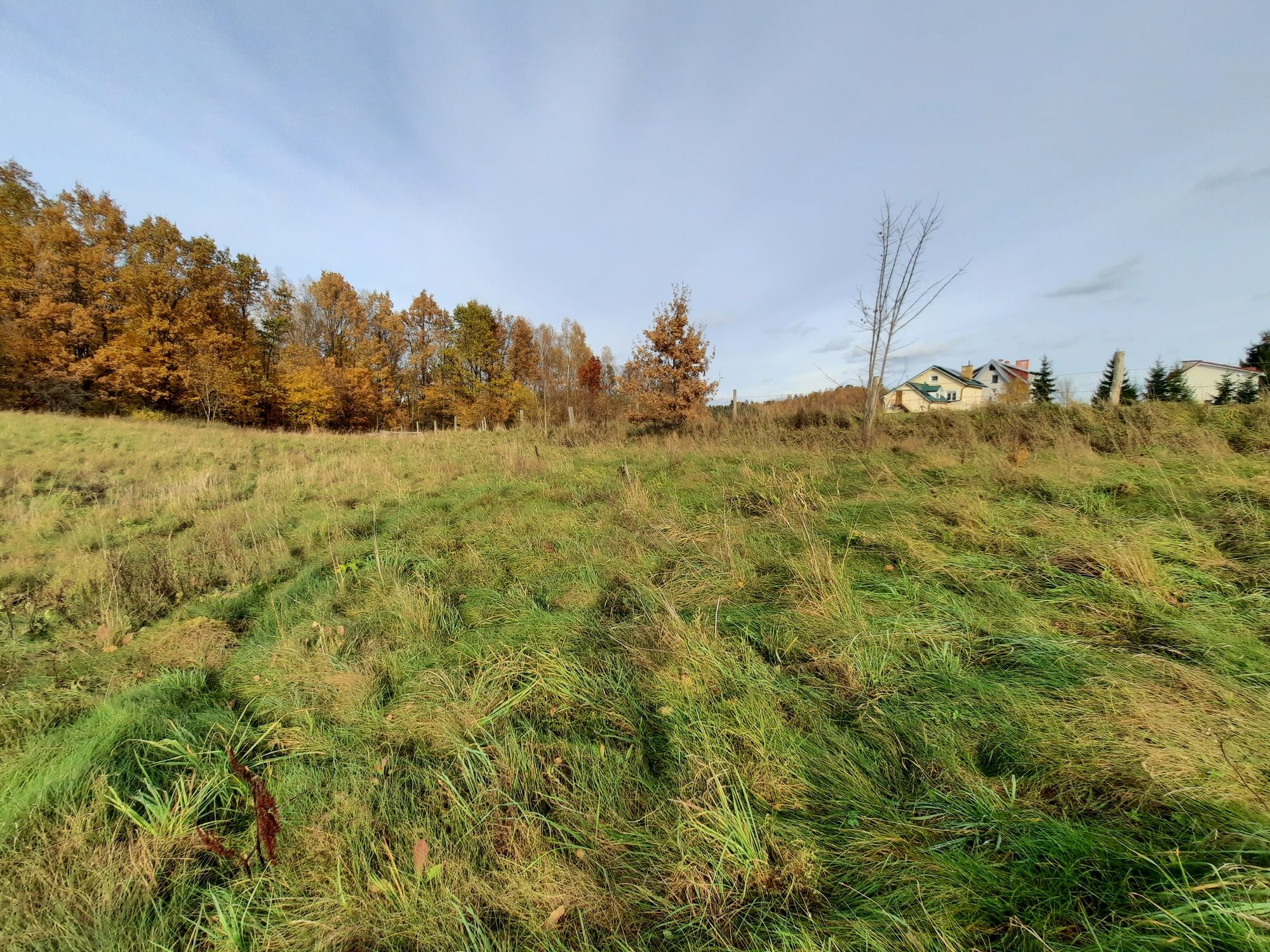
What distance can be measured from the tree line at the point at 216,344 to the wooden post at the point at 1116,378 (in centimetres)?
892

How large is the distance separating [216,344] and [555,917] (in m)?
31.1

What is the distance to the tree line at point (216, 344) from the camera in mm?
19609

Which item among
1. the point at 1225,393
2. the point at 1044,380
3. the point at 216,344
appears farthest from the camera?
the point at 1044,380

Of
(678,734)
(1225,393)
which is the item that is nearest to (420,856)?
(678,734)

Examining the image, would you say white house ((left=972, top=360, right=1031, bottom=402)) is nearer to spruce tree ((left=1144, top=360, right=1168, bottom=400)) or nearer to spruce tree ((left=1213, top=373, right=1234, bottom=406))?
spruce tree ((left=1144, top=360, right=1168, bottom=400))

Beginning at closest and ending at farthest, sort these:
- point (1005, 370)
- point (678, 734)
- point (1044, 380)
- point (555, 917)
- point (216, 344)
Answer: point (555, 917)
point (678, 734)
point (216, 344)
point (1044, 380)
point (1005, 370)

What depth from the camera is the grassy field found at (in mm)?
1358

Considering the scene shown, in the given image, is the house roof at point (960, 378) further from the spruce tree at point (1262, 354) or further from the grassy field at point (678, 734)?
the grassy field at point (678, 734)

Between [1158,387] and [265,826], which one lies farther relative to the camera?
[1158,387]

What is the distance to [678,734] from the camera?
2.02 meters

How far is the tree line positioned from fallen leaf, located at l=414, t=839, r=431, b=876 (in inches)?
487

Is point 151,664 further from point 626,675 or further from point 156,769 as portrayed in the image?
point 626,675

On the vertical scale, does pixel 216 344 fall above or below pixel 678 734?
above

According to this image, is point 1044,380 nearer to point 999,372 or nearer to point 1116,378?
point 999,372
